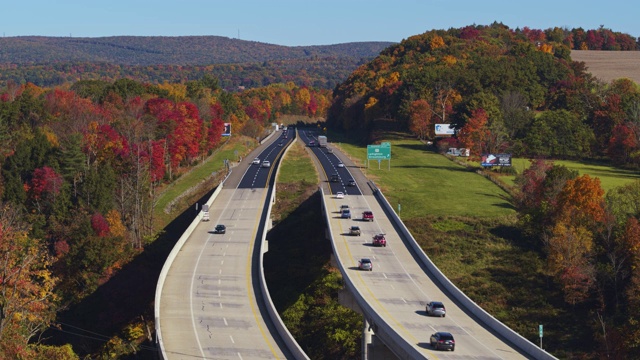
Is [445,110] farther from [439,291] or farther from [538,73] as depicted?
[439,291]

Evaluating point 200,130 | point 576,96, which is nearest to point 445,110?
point 576,96

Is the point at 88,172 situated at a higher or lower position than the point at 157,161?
lower

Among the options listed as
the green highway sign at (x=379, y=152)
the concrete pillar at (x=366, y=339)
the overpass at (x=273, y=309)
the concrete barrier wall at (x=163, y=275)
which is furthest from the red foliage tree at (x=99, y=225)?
the green highway sign at (x=379, y=152)

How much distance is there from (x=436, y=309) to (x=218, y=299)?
15.9 metres

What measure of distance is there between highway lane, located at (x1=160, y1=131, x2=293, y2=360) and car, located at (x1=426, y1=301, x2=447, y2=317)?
34.2 ft

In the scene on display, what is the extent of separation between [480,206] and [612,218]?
84.4 ft

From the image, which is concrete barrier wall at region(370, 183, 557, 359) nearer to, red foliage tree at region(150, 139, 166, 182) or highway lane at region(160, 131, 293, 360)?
highway lane at region(160, 131, 293, 360)

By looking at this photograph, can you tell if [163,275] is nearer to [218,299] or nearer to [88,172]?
[218,299]

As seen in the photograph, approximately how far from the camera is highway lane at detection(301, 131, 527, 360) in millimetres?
55625

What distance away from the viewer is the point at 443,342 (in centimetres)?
5366

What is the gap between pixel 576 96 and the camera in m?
176

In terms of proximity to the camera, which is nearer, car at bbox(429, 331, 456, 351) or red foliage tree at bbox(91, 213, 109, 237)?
car at bbox(429, 331, 456, 351)

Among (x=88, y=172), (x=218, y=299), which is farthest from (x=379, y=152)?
(x=218, y=299)

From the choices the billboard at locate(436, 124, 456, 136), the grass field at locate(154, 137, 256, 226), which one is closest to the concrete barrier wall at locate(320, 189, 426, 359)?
the grass field at locate(154, 137, 256, 226)
